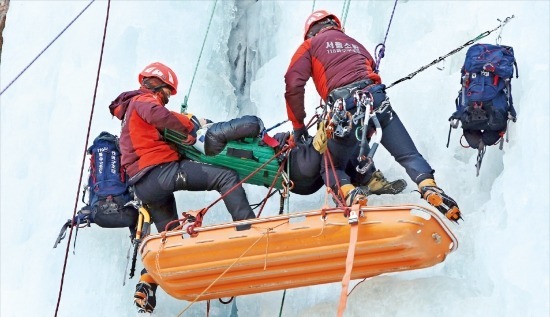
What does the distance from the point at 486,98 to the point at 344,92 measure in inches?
29.1

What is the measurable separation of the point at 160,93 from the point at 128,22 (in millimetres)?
2187

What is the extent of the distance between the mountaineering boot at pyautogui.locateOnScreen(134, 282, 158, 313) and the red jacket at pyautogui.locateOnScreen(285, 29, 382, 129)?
125 centimetres

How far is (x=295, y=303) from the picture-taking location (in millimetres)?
6105

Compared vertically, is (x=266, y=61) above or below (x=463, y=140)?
above

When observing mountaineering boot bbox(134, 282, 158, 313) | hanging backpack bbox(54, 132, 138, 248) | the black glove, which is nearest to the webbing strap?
the black glove

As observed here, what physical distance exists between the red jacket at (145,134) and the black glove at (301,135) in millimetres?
560

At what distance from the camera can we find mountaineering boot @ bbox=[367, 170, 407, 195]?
592 centimetres

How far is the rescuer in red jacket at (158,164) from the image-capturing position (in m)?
5.73

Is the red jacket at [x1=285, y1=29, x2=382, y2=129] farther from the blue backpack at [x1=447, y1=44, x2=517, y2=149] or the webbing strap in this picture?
the webbing strap

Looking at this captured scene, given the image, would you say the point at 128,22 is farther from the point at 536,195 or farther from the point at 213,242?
the point at 536,195

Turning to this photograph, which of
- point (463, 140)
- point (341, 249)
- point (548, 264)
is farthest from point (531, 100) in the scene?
point (341, 249)

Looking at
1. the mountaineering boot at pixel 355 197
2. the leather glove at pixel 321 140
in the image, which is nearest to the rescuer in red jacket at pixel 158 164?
the leather glove at pixel 321 140

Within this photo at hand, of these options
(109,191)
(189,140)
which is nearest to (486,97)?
(189,140)

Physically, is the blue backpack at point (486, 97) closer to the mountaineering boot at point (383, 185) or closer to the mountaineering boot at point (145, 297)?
the mountaineering boot at point (383, 185)
